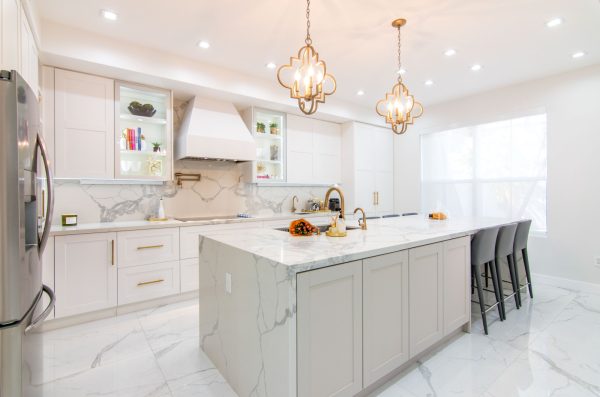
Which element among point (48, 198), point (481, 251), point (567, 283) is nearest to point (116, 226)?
point (48, 198)

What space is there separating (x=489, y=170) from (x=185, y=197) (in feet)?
15.1

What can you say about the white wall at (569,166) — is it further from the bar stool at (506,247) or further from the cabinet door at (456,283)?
the cabinet door at (456,283)

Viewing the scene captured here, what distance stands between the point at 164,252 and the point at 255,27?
2.53 metres

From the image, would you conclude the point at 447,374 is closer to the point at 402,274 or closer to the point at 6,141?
the point at 402,274

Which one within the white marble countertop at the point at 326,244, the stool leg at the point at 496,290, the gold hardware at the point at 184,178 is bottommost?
the stool leg at the point at 496,290

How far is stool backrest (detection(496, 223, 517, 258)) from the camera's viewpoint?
2.92 meters

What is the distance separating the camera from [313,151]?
16.7 ft

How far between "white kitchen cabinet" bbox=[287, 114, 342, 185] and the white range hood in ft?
3.03

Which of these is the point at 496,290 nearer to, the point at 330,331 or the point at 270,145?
the point at 330,331

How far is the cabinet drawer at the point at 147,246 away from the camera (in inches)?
122

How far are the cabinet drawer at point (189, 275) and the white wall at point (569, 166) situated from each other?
4.59m

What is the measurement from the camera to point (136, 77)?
3277 mm

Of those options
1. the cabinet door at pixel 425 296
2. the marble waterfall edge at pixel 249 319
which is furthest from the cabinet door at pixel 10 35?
the cabinet door at pixel 425 296

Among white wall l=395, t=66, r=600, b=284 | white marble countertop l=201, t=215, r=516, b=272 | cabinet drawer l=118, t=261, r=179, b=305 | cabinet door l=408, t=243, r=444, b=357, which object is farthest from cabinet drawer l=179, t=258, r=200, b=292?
white wall l=395, t=66, r=600, b=284
